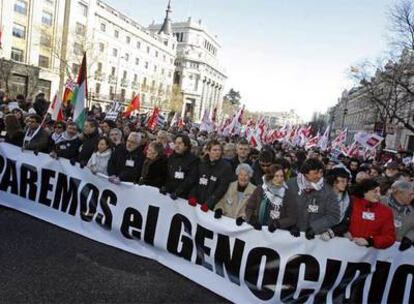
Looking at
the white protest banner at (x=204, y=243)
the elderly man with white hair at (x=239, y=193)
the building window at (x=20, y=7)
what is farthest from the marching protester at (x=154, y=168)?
the building window at (x=20, y=7)

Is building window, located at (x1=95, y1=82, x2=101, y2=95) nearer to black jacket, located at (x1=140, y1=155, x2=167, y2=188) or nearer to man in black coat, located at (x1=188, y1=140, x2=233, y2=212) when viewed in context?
black jacket, located at (x1=140, y1=155, x2=167, y2=188)

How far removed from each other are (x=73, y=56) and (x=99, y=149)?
45.8m

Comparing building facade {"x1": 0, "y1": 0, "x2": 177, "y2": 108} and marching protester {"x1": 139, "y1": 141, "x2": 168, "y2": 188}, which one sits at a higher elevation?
building facade {"x1": 0, "y1": 0, "x2": 177, "y2": 108}

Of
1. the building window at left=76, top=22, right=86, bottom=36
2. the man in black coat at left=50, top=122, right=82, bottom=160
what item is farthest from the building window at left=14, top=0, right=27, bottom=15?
the man in black coat at left=50, top=122, right=82, bottom=160

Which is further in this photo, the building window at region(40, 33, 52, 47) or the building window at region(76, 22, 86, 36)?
the building window at region(76, 22, 86, 36)

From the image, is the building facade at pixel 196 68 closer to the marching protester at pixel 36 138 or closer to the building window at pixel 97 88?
the building window at pixel 97 88

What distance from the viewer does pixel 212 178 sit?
564 cm

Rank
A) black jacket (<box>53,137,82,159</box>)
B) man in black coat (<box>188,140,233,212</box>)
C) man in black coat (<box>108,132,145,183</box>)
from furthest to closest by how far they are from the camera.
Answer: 1. black jacket (<box>53,137,82,159</box>)
2. man in black coat (<box>108,132,145,183</box>)
3. man in black coat (<box>188,140,233,212</box>)

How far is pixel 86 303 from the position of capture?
3.99 metres

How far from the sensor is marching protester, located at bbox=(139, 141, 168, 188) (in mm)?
5879

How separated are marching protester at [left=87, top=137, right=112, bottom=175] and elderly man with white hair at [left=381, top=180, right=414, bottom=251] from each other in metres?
4.07

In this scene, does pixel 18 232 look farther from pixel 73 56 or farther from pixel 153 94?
pixel 153 94

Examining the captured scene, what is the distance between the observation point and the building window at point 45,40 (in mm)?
45344

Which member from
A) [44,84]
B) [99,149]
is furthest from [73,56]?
[99,149]
